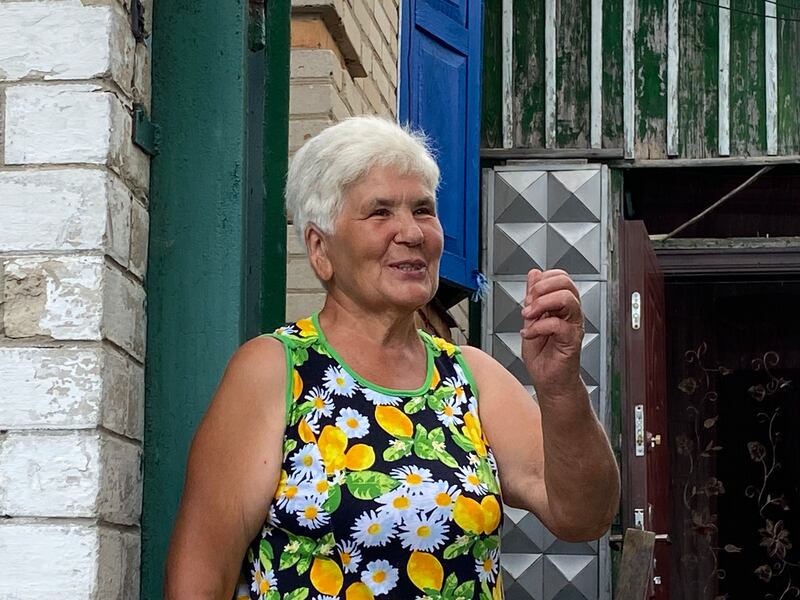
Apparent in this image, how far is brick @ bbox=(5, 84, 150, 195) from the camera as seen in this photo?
2.39 m

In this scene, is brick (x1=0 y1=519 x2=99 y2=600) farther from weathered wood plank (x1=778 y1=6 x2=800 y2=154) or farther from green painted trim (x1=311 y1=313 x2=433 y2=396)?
weathered wood plank (x1=778 y1=6 x2=800 y2=154)

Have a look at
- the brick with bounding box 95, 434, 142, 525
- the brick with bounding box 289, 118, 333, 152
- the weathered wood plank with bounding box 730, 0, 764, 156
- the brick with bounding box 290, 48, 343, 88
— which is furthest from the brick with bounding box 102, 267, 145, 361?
the weathered wood plank with bounding box 730, 0, 764, 156

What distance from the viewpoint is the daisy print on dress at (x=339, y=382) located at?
2348 millimetres

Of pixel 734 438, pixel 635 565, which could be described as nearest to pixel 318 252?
pixel 635 565

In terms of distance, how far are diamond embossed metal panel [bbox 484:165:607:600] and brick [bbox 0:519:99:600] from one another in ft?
19.1

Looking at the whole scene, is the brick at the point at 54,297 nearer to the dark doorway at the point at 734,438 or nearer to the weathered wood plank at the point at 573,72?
the weathered wood plank at the point at 573,72

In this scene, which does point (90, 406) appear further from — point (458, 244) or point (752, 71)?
point (752, 71)

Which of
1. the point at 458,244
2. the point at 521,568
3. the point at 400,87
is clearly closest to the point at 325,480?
the point at 400,87

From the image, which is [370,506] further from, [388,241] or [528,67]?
[528,67]

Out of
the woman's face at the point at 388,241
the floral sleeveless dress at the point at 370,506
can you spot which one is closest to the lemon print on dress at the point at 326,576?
the floral sleeveless dress at the point at 370,506

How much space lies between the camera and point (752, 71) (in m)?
8.34

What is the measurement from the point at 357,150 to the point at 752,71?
250 inches

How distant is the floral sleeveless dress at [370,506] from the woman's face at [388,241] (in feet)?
0.55

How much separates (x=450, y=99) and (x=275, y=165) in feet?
10.5
